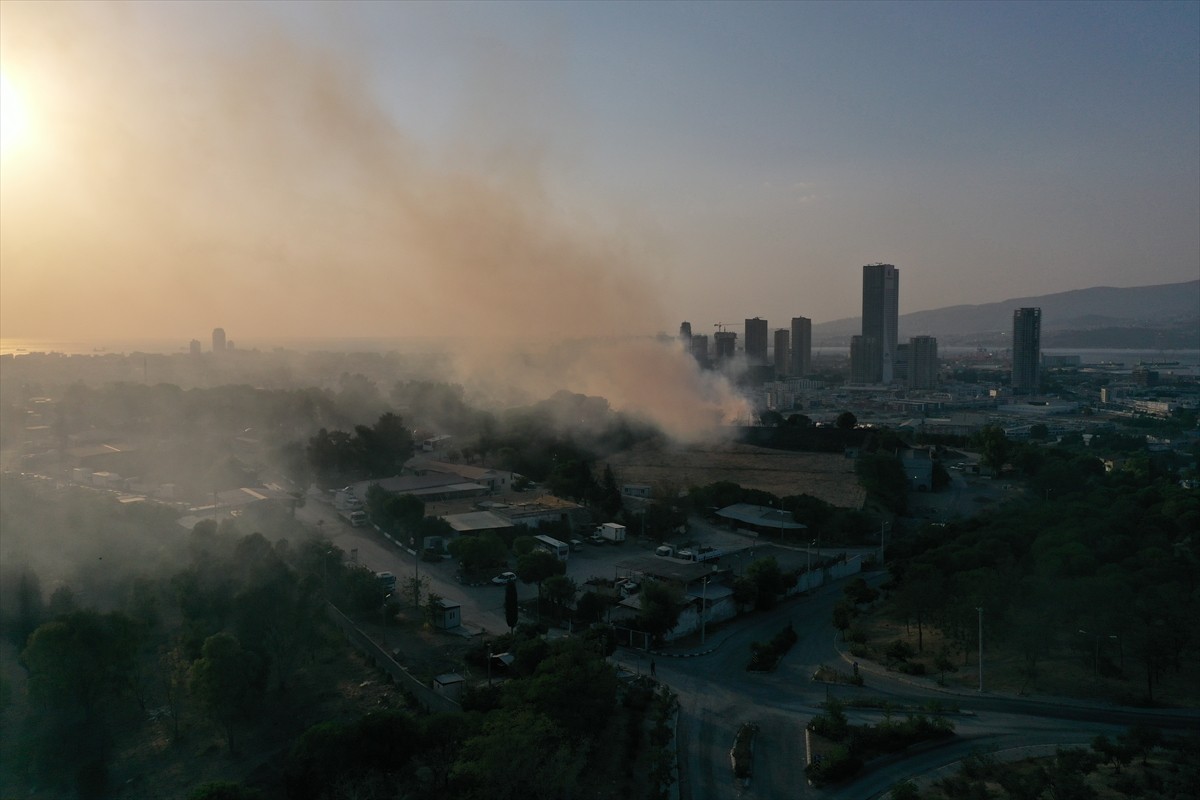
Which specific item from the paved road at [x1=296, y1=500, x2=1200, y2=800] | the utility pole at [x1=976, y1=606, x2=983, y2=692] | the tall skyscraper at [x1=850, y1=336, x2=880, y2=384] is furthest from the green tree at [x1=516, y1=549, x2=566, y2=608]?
the tall skyscraper at [x1=850, y1=336, x2=880, y2=384]

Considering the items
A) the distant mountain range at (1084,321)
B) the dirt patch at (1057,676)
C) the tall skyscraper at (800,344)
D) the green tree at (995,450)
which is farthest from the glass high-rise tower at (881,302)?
the dirt patch at (1057,676)

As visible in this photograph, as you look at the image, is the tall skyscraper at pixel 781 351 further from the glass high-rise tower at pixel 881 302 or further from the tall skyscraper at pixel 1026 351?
the tall skyscraper at pixel 1026 351

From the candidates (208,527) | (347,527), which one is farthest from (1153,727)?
(347,527)

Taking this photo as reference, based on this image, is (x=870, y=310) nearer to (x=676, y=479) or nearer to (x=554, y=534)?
(x=676, y=479)

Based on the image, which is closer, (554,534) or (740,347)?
(554,534)

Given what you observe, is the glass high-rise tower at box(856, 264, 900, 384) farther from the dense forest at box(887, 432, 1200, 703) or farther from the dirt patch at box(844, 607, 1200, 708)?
the dirt patch at box(844, 607, 1200, 708)

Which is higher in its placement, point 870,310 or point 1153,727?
point 870,310
